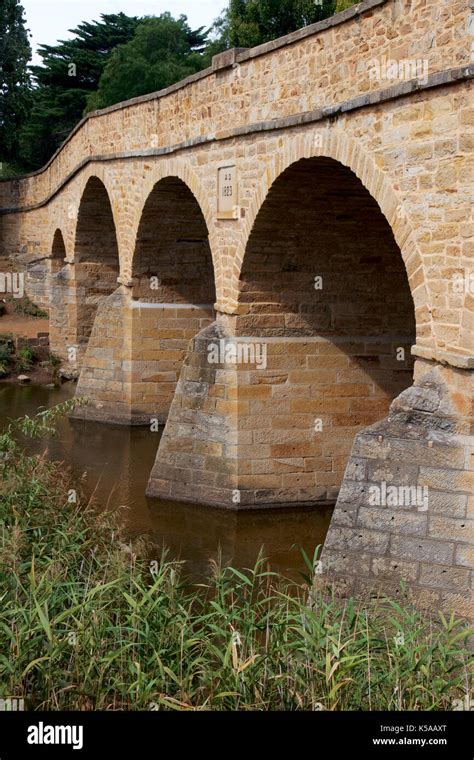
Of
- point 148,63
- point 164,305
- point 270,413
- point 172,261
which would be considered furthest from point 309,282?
point 148,63

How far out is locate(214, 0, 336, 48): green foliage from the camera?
29.8 m

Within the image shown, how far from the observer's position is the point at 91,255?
20.7 metres

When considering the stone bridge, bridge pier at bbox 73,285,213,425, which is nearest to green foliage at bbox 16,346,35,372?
the stone bridge

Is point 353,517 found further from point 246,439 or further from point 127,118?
point 127,118

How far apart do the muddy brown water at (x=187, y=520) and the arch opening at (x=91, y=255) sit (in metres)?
5.71

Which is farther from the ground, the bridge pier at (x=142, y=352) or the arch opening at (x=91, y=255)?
the arch opening at (x=91, y=255)

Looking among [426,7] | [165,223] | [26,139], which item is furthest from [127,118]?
[26,139]

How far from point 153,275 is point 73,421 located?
2.79 metres

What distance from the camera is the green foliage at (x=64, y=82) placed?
37.6 metres
